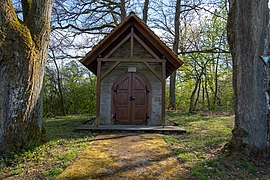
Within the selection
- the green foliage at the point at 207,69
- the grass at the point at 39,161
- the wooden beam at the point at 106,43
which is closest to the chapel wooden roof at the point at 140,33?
the wooden beam at the point at 106,43

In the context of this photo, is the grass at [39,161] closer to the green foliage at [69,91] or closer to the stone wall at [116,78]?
the stone wall at [116,78]

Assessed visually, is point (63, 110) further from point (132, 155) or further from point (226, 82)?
point (226, 82)

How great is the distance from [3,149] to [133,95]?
17.0 ft

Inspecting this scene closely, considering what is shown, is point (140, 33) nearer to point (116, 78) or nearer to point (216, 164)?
point (116, 78)

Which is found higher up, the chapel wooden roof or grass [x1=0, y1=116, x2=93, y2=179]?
the chapel wooden roof

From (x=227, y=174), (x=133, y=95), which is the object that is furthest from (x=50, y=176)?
(x=133, y=95)

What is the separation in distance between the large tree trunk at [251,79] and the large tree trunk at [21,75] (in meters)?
4.41

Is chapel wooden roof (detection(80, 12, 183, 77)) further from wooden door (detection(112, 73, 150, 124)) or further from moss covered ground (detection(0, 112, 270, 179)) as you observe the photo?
moss covered ground (detection(0, 112, 270, 179))

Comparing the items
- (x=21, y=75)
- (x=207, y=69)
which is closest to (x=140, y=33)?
(x=21, y=75)

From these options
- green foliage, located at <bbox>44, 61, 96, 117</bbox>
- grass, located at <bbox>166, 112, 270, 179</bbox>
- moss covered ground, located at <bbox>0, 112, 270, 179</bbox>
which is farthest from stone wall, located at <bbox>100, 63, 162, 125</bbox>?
green foliage, located at <bbox>44, 61, 96, 117</bbox>

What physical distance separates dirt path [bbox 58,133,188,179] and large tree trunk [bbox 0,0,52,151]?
1.31 meters

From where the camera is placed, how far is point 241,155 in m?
4.06

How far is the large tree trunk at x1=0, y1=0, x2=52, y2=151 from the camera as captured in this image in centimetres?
393

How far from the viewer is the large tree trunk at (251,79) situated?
4.05 metres
